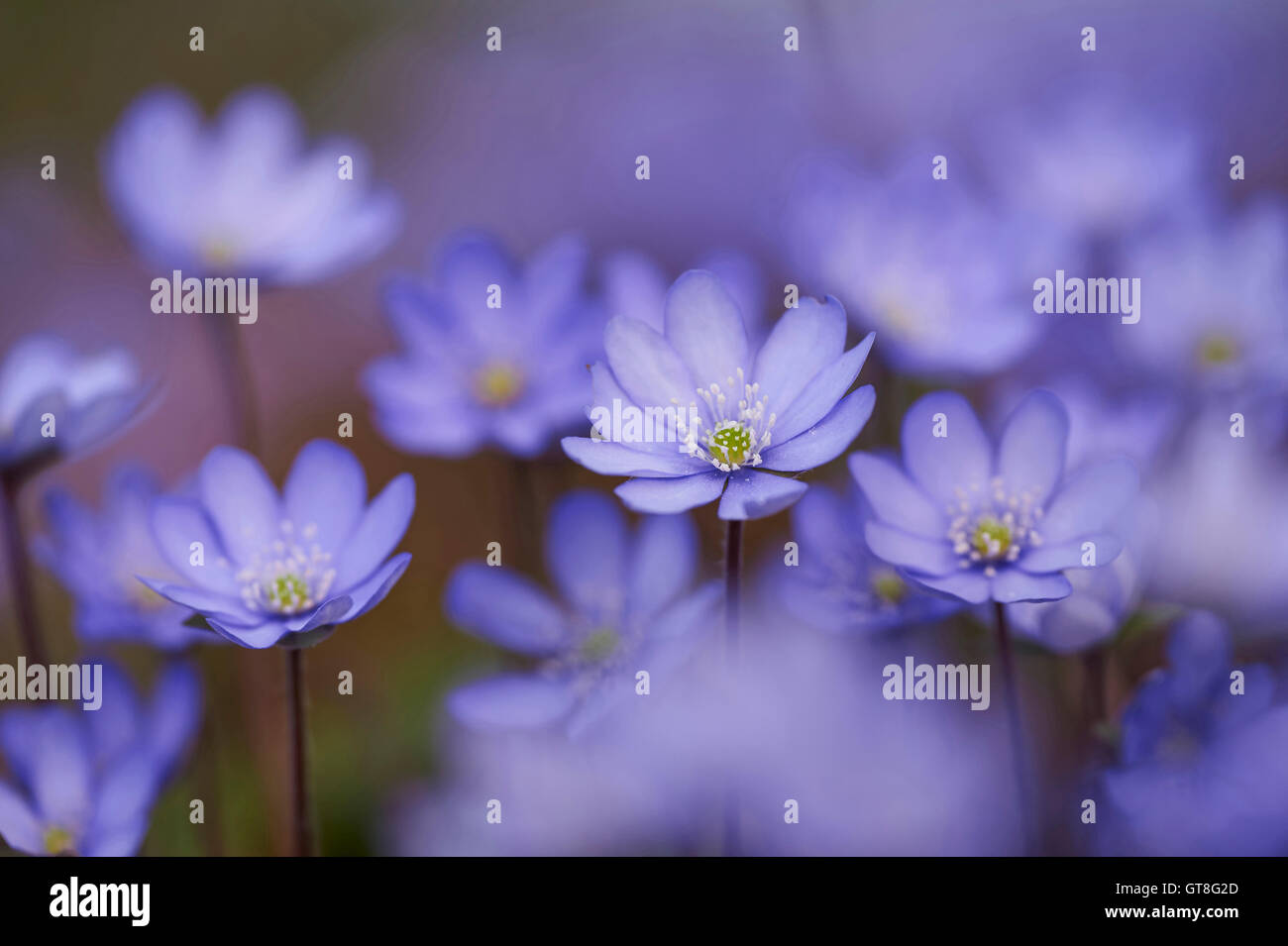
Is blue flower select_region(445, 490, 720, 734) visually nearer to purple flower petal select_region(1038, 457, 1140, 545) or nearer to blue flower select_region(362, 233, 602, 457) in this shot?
blue flower select_region(362, 233, 602, 457)

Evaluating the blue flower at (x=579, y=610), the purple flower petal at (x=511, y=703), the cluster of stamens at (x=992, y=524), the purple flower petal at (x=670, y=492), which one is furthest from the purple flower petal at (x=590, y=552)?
the cluster of stamens at (x=992, y=524)

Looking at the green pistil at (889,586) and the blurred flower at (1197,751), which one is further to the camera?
the green pistil at (889,586)

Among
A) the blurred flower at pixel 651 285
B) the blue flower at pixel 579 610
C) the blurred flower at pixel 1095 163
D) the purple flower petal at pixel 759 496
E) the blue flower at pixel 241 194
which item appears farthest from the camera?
the blurred flower at pixel 1095 163

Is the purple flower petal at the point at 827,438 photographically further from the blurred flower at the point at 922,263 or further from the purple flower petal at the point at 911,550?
the blurred flower at the point at 922,263

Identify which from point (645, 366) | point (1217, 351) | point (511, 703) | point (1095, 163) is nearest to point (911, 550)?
point (645, 366)

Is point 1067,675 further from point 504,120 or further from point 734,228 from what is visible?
point 504,120

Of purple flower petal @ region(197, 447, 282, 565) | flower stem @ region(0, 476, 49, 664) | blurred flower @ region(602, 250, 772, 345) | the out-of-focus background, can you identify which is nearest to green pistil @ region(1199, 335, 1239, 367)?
the out-of-focus background
